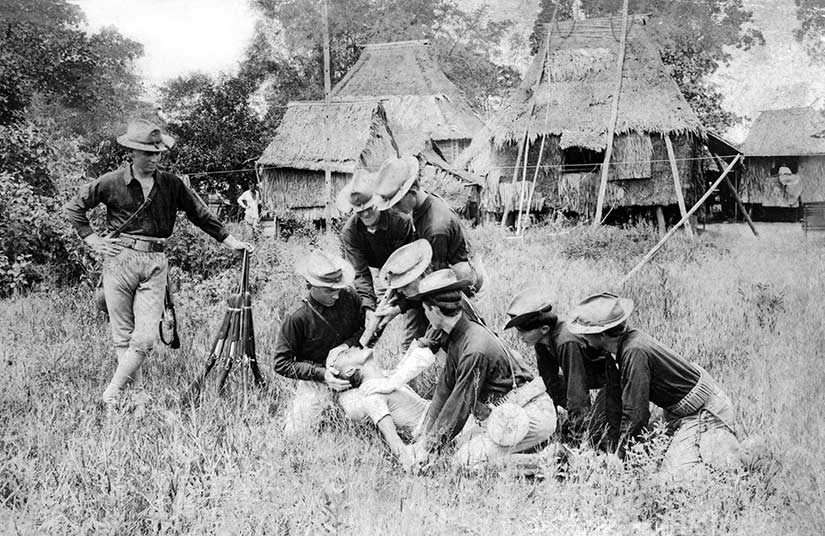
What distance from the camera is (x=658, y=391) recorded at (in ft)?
11.4

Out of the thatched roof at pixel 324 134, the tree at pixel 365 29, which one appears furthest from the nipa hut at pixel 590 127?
the thatched roof at pixel 324 134

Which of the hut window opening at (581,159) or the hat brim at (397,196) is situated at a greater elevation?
the hat brim at (397,196)

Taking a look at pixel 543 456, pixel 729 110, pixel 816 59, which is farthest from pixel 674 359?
pixel 729 110

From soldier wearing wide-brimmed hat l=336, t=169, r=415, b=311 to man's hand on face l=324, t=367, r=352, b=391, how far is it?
535mm

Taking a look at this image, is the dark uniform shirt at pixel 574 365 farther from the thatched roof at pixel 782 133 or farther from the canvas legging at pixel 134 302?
the thatched roof at pixel 782 133

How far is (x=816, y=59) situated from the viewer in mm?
5836

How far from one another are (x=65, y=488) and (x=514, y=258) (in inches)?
316

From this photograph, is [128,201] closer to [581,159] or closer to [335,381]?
[335,381]

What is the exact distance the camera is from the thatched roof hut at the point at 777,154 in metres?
15.7

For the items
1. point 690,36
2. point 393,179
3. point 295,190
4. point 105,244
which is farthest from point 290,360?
point 295,190

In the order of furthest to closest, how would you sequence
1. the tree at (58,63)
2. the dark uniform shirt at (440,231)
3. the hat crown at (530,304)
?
the tree at (58,63) → the dark uniform shirt at (440,231) → the hat crown at (530,304)

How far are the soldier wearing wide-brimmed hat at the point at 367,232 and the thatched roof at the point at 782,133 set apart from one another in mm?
13750

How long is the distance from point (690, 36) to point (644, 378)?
1264cm

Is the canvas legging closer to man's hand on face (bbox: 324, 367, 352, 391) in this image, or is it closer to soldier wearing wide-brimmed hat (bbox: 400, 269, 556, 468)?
man's hand on face (bbox: 324, 367, 352, 391)
